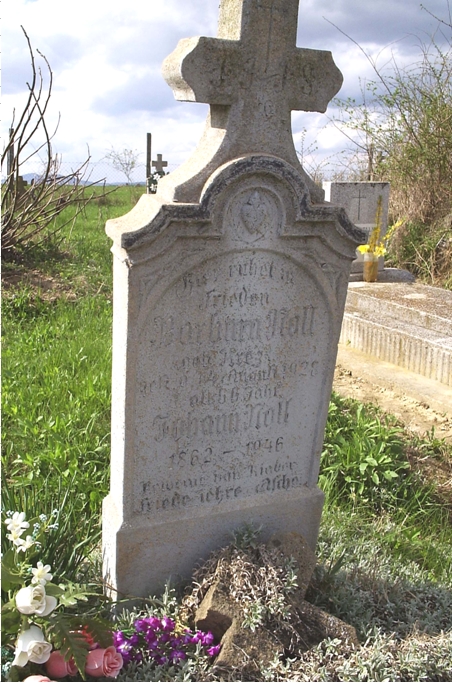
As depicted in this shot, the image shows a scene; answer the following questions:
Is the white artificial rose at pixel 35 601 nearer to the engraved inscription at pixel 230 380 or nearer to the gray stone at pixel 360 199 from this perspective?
the engraved inscription at pixel 230 380

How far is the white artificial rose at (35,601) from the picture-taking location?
2.02 m

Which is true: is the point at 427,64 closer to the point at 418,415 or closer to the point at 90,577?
the point at 418,415

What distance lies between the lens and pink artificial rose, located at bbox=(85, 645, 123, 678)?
2119mm

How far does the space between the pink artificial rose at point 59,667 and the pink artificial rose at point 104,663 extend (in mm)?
47

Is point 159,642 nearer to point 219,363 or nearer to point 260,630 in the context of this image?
point 260,630

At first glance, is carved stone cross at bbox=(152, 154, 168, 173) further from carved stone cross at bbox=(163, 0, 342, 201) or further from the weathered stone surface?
the weathered stone surface

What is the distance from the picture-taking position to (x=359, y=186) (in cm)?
748

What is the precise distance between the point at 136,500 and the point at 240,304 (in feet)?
2.88

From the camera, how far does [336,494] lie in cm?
358

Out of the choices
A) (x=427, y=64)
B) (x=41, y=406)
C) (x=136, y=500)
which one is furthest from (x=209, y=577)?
(x=427, y=64)

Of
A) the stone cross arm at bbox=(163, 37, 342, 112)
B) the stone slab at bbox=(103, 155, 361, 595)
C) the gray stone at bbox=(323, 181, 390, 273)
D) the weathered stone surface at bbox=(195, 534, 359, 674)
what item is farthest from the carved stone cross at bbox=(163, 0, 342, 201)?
the gray stone at bbox=(323, 181, 390, 273)

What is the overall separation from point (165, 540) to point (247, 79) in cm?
181

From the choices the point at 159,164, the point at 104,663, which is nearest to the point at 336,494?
the point at 104,663

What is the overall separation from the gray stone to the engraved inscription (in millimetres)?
4690
